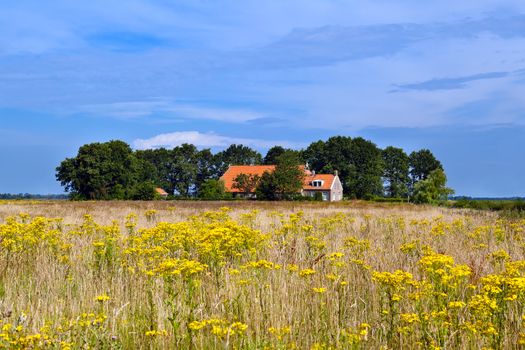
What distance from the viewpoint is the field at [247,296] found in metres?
4.69

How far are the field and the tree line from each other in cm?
6150

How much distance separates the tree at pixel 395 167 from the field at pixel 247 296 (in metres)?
98.3

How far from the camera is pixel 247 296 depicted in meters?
5.93

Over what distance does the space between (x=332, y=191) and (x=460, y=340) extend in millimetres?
85001

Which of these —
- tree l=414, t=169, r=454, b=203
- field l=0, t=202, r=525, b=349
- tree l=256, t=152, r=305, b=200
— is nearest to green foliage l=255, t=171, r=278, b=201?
tree l=256, t=152, r=305, b=200

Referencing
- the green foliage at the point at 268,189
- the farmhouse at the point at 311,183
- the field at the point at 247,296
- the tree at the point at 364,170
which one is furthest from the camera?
the tree at the point at 364,170

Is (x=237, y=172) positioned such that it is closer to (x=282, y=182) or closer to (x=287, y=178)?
(x=282, y=182)

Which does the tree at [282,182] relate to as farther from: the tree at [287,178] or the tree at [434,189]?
the tree at [434,189]

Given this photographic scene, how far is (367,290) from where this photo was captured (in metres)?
6.77

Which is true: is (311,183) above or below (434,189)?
above

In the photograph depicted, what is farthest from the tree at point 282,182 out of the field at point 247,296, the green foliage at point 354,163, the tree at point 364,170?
the field at point 247,296

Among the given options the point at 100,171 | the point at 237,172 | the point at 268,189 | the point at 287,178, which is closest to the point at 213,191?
the point at 268,189

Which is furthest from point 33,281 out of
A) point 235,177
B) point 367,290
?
point 235,177

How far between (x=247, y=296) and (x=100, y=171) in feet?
245
